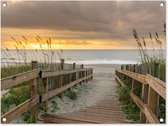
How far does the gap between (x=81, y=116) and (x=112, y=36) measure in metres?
1.30

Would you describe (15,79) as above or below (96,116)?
above

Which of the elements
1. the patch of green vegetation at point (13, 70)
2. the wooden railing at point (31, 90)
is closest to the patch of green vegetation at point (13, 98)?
the wooden railing at point (31, 90)

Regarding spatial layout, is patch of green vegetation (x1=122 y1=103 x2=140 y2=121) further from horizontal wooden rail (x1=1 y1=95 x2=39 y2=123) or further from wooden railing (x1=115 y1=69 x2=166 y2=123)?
horizontal wooden rail (x1=1 y1=95 x2=39 y2=123)

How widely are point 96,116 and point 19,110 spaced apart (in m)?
1.51

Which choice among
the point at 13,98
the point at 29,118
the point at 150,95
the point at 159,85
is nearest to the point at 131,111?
the point at 150,95

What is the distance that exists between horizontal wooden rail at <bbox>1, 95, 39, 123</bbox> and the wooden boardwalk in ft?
1.06

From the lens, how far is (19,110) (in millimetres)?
3719

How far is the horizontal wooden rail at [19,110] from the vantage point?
3424mm

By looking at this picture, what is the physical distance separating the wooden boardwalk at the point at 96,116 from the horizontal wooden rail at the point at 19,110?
1.06 ft

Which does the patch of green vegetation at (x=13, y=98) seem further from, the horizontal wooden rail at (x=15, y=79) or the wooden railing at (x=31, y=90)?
the horizontal wooden rail at (x=15, y=79)

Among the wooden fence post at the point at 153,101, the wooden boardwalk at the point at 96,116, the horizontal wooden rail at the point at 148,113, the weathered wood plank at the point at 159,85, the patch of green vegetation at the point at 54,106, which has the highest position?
the weathered wood plank at the point at 159,85

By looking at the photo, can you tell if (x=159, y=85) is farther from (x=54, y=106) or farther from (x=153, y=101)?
(x=54, y=106)

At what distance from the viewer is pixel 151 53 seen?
554 centimetres

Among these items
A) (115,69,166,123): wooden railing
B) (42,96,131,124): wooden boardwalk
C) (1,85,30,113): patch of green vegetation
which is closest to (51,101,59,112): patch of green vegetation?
(42,96,131,124): wooden boardwalk
